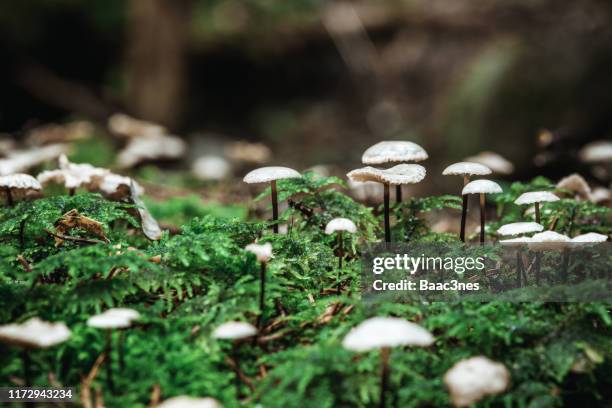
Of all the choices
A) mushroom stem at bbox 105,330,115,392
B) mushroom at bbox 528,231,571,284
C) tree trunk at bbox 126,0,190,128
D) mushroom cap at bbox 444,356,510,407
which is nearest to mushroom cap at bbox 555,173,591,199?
mushroom at bbox 528,231,571,284

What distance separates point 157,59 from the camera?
401 inches

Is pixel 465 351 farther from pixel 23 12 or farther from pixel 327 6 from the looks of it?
pixel 327 6

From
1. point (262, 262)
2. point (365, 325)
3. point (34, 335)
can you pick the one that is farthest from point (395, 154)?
point (34, 335)

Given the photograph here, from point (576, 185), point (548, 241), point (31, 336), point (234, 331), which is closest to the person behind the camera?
point (31, 336)

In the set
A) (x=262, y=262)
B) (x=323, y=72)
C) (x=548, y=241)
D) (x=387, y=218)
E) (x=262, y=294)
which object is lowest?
(x=262, y=294)

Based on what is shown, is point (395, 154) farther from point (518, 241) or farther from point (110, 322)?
point (110, 322)

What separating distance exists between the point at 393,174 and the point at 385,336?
1.09 m

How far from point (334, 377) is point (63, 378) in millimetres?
996

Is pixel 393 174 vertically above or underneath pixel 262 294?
above

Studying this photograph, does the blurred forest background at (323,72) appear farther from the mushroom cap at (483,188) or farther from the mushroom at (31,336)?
the mushroom at (31,336)

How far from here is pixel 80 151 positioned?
23.0 ft

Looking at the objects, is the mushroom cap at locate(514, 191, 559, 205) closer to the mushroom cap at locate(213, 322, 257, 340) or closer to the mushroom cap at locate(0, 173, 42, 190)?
the mushroom cap at locate(213, 322, 257, 340)

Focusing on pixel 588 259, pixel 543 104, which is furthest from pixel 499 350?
pixel 543 104

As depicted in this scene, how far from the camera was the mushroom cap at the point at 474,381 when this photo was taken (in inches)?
60.9
